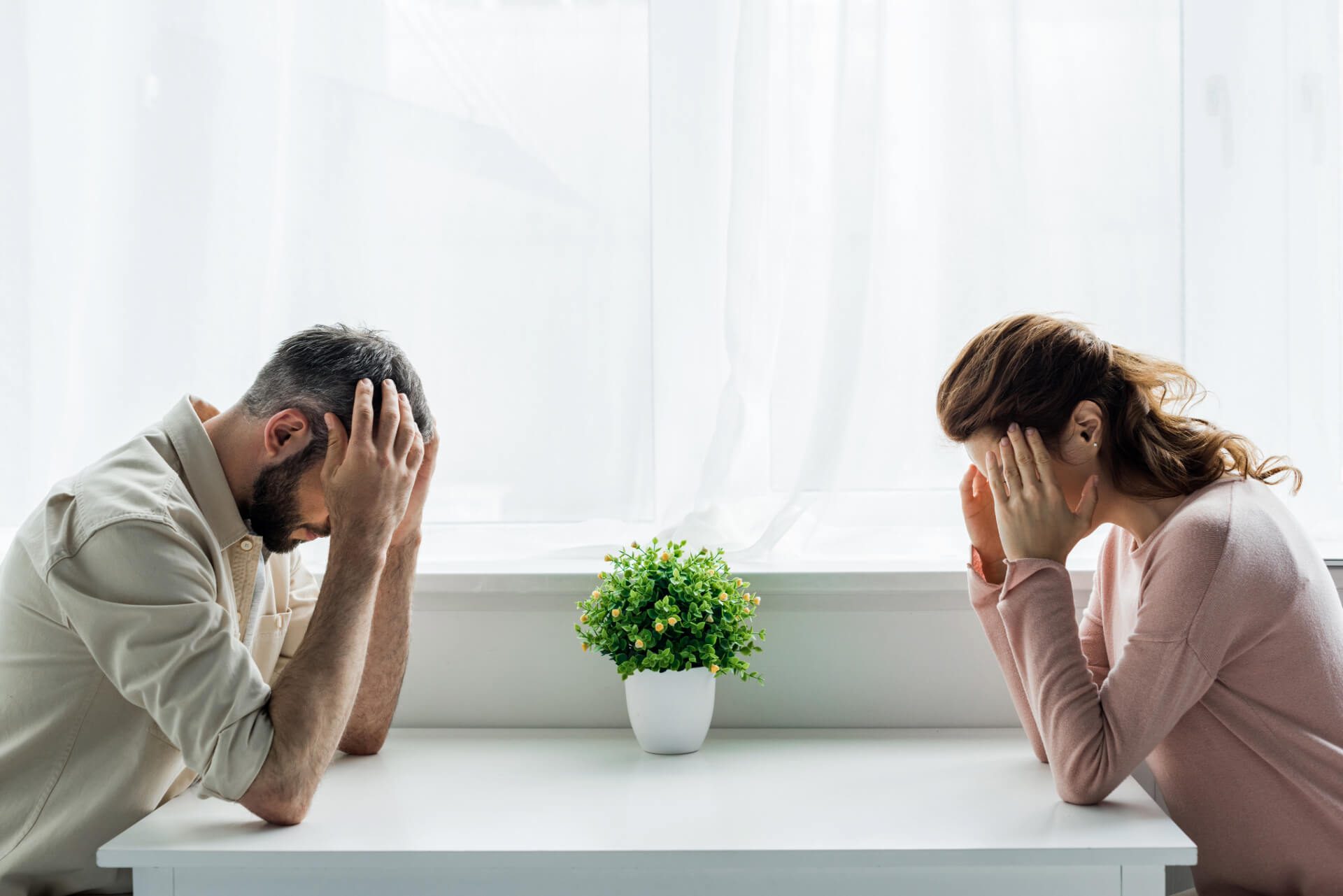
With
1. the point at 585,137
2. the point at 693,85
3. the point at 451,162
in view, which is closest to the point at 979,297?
the point at 693,85

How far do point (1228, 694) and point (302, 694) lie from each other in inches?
38.0

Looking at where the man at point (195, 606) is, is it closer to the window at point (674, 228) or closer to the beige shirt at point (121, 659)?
the beige shirt at point (121, 659)

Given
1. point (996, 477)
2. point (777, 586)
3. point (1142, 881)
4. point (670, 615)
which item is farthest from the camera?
point (777, 586)

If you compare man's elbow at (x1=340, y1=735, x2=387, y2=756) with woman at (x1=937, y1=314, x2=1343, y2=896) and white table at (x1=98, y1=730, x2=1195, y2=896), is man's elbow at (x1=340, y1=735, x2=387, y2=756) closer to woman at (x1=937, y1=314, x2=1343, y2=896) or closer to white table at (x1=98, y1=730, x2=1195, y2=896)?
white table at (x1=98, y1=730, x2=1195, y2=896)

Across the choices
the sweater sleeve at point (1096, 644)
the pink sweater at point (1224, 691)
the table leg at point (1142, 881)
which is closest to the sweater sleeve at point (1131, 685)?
the pink sweater at point (1224, 691)

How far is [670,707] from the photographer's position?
50.7 inches

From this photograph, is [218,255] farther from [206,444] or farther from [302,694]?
[302,694]

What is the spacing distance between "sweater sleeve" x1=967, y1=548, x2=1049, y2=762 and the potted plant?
28cm

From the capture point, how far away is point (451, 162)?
5.02ft

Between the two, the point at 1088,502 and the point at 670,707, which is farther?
the point at 670,707

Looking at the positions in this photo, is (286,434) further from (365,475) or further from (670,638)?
(670,638)

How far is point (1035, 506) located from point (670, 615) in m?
0.46

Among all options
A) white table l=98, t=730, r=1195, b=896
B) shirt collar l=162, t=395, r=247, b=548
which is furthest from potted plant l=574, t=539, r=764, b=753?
shirt collar l=162, t=395, r=247, b=548

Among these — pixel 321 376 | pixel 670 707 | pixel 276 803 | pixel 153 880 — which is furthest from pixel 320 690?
pixel 670 707
